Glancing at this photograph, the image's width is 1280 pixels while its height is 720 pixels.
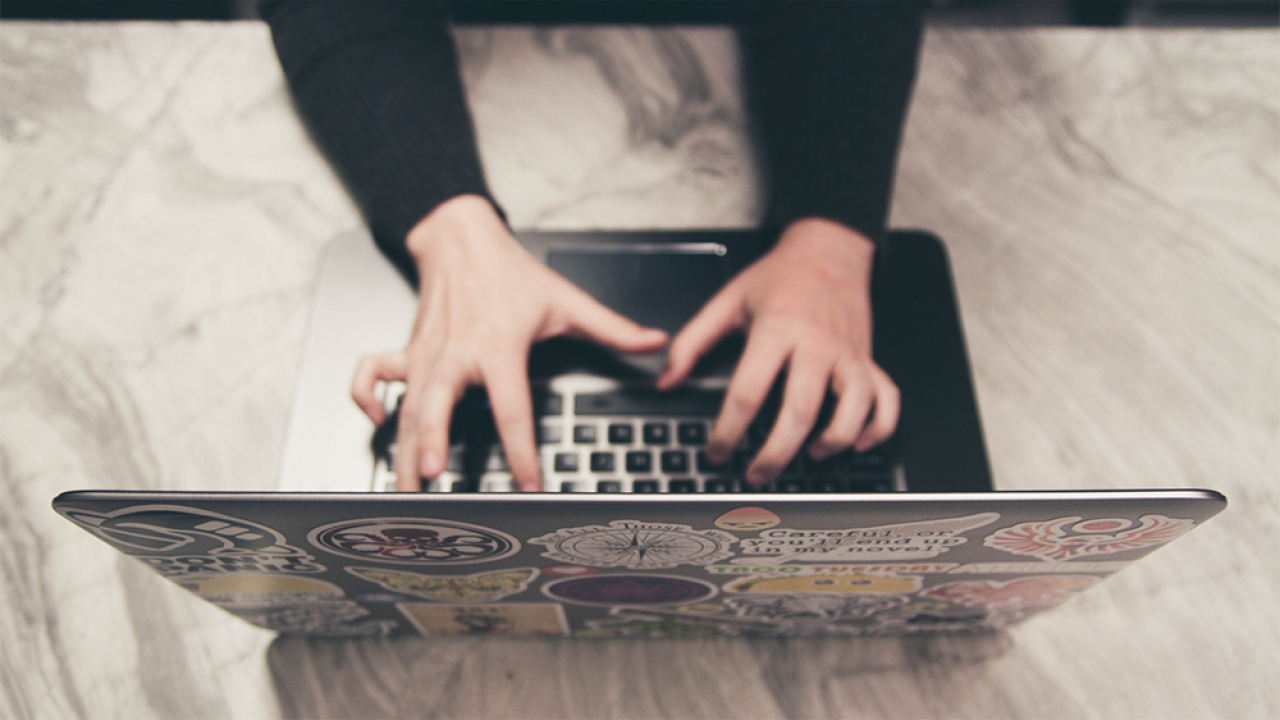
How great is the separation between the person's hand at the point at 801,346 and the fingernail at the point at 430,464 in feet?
0.49

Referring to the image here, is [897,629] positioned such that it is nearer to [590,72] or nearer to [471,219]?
[471,219]

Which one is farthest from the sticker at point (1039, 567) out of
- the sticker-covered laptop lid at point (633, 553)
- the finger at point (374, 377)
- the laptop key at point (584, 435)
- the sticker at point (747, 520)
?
the finger at point (374, 377)

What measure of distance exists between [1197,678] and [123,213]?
830mm

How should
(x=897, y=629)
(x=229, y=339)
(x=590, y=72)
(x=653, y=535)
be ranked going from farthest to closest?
(x=590, y=72) → (x=229, y=339) → (x=897, y=629) → (x=653, y=535)

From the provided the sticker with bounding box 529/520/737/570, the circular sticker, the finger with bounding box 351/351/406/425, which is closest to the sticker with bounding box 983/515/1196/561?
the circular sticker

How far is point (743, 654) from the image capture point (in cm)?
44

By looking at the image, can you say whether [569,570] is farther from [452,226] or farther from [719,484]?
[452,226]

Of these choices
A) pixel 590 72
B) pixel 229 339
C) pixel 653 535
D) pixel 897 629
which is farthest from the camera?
pixel 590 72

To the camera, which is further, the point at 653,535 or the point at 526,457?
the point at 526,457

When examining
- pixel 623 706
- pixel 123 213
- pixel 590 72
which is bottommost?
pixel 623 706

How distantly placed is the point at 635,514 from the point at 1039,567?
19 cm

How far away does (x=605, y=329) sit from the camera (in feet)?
1.57

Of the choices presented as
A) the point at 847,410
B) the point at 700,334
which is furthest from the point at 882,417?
the point at 700,334

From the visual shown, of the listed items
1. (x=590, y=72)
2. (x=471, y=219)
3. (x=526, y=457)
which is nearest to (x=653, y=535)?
(x=526, y=457)
